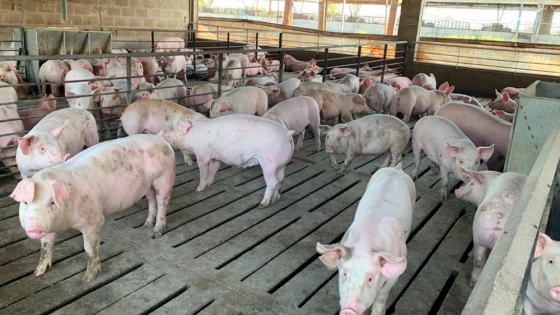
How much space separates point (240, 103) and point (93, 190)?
3.29 metres

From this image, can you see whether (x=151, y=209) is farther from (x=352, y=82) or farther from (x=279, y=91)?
(x=352, y=82)

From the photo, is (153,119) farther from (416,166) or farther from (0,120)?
(416,166)

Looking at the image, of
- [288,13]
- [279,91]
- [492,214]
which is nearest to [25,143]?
[492,214]

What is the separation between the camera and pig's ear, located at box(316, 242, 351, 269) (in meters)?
2.40

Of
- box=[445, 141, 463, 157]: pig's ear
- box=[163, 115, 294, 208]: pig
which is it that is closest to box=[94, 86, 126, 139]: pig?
box=[163, 115, 294, 208]: pig

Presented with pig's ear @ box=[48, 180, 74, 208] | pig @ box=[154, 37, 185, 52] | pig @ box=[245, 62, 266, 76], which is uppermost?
pig @ box=[154, 37, 185, 52]

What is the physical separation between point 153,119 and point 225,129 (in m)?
1.07

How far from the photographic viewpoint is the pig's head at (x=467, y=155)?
434 centimetres

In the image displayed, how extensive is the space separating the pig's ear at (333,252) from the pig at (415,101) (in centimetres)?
563

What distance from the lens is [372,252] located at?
245cm

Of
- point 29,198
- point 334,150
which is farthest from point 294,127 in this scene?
point 29,198

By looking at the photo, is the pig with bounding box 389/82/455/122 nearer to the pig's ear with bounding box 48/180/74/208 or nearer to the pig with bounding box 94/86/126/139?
the pig with bounding box 94/86/126/139

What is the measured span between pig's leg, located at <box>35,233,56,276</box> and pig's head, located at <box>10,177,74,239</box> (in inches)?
16.3

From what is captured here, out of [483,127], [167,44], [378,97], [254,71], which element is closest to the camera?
[483,127]
